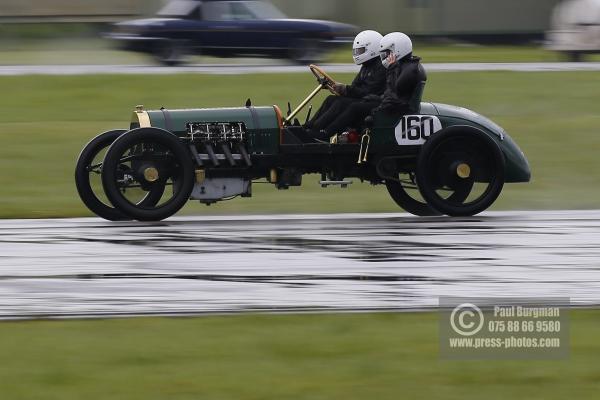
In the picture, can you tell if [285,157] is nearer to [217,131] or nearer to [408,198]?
[217,131]

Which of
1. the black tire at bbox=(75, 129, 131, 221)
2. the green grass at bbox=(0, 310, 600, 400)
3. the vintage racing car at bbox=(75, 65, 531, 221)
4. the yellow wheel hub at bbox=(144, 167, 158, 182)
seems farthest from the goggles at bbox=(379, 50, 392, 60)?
the green grass at bbox=(0, 310, 600, 400)

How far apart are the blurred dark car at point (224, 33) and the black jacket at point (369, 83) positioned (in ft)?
44.8

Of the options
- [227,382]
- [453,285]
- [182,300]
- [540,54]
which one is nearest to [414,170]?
[453,285]

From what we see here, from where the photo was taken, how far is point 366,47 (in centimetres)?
1266

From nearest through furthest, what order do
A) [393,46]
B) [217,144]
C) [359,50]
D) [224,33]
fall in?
[217,144], [393,46], [359,50], [224,33]

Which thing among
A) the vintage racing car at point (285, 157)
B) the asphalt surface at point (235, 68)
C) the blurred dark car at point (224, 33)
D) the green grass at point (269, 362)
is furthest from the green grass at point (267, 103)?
the green grass at point (269, 362)

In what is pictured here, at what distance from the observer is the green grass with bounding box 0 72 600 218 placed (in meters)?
14.5

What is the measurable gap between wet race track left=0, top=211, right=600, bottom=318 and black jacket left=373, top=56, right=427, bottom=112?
101 centimetres

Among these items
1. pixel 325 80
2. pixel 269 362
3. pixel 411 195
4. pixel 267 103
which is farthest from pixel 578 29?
pixel 269 362

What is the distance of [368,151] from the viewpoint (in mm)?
12555

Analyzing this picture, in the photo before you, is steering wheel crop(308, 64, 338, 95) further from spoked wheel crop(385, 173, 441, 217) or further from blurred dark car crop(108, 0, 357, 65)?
blurred dark car crop(108, 0, 357, 65)

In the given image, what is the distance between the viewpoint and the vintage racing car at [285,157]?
1218 cm

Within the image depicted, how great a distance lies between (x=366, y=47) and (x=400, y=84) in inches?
18.9

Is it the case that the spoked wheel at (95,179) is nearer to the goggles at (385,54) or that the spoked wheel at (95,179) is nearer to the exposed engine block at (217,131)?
the exposed engine block at (217,131)
